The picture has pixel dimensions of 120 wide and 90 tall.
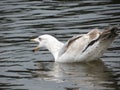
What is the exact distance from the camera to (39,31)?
19703 millimetres

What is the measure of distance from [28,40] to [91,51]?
10.9 feet

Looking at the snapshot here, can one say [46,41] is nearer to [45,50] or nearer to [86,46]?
[45,50]

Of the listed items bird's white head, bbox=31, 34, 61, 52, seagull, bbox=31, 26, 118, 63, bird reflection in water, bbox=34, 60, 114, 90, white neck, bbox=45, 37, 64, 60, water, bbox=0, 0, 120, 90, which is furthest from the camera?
bird's white head, bbox=31, 34, 61, 52

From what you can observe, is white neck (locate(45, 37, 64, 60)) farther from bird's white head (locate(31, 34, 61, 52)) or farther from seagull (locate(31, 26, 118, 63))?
seagull (locate(31, 26, 118, 63))

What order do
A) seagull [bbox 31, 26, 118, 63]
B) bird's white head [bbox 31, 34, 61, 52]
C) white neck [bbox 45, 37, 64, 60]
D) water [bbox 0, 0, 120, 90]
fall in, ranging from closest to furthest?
water [bbox 0, 0, 120, 90]
seagull [bbox 31, 26, 118, 63]
white neck [bbox 45, 37, 64, 60]
bird's white head [bbox 31, 34, 61, 52]

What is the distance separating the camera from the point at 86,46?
50.6 feet

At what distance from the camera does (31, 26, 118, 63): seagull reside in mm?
15125

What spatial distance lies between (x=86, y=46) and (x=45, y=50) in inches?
102

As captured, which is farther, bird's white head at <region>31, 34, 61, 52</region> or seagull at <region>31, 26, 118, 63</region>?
bird's white head at <region>31, 34, 61, 52</region>

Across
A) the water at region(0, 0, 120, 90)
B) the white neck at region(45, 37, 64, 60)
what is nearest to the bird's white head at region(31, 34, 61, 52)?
the white neck at region(45, 37, 64, 60)

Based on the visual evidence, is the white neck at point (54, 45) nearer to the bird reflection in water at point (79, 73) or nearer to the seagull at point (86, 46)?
the seagull at point (86, 46)

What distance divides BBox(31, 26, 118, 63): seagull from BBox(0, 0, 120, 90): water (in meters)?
0.21

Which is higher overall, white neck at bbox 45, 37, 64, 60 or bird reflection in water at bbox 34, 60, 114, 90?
white neck at bbox 45, 37, 64, 60

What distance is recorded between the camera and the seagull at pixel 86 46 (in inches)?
595
